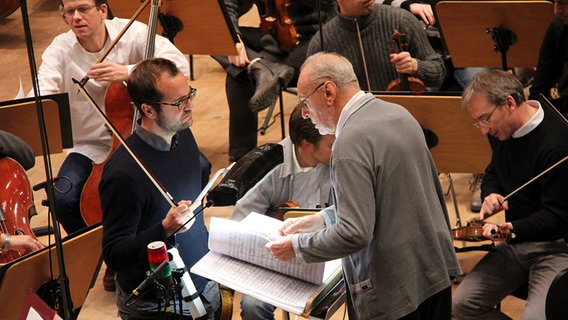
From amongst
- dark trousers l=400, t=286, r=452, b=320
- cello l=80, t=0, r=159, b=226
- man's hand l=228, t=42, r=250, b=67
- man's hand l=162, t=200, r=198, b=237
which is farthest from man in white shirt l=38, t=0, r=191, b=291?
dark trousers l=400, t=286, r=452, b=320

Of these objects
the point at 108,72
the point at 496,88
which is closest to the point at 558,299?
the point at 496,88

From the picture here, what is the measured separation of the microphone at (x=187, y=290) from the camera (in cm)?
277

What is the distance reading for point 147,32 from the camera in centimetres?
420

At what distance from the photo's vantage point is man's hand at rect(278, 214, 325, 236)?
280 cm

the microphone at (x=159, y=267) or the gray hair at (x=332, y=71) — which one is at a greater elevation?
the gray hair at (x=332, y=71)

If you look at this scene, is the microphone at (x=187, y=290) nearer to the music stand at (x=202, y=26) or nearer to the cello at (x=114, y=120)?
the cello at (x=114, y=120)

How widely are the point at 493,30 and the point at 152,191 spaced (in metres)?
2.07

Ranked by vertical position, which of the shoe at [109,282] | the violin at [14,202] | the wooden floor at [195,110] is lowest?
the wooden floor at [195,110]

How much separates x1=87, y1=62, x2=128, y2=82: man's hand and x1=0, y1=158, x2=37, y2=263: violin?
553mm

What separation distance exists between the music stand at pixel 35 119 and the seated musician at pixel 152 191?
62 cm

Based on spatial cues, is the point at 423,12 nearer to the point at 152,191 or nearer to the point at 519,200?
the point at 519,200

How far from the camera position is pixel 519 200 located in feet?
11.7

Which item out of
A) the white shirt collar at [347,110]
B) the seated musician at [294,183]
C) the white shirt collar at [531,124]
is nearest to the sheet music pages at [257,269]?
the white shirt collar at [347,110]

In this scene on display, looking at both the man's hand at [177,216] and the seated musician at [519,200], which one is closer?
the man's hand at [177,216]
